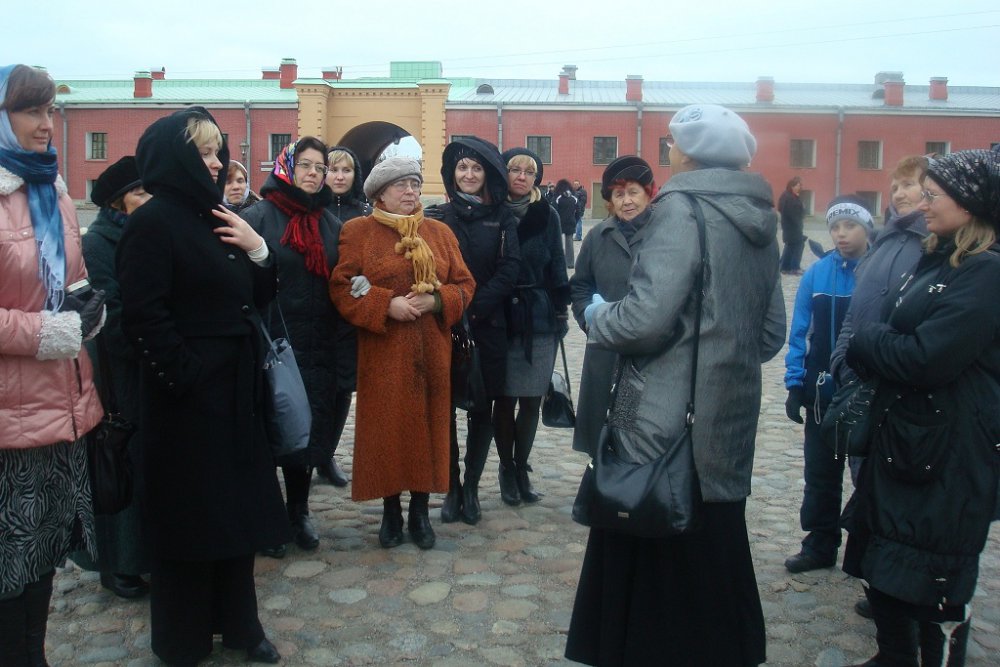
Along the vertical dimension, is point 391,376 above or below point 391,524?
above

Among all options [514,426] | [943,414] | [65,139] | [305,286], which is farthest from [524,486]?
[65,139]

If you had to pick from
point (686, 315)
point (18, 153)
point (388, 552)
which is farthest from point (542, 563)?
point (18, 153)

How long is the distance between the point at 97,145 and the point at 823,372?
166 ft

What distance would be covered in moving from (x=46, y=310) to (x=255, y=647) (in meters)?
1.51

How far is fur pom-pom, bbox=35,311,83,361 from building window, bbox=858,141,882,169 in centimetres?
4269

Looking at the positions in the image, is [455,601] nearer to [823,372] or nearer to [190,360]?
[190,360]

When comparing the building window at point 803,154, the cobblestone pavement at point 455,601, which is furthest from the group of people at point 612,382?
the building window at point 803,154

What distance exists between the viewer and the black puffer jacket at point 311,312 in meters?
4.82

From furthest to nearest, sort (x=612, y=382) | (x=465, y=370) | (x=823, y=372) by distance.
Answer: (x=465, y=370) < (x=823, y=372) < (x=612, y=382)

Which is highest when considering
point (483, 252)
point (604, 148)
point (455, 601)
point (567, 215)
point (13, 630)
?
point (604, 148)

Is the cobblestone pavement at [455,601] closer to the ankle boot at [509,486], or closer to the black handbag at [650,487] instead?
the ankle boot at [509,486]

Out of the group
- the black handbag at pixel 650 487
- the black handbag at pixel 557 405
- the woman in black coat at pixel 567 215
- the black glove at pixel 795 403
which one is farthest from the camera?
the woman in black coat at pixel 567 215

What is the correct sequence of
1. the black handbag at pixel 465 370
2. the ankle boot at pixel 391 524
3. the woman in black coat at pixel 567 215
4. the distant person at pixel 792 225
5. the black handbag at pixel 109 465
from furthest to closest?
the woman in black coat at pixel 567 215
the distant person at pixel 792 225
the black handbag at pixel 465 370
the ankle boot at pixel 391 524
the black handbag at pixel 109 465

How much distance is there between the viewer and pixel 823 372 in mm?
4516
